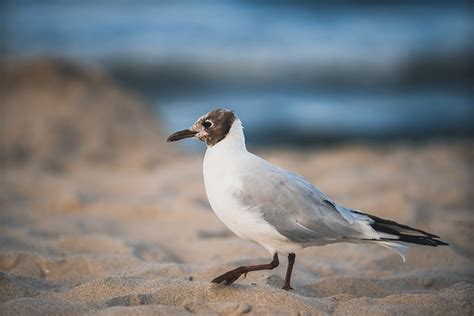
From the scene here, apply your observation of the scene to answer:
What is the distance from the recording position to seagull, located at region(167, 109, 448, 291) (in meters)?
3.61

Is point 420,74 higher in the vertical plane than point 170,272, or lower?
higher

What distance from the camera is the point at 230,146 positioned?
3.83 metres

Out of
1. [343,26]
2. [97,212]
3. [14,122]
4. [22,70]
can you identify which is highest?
[343,26]

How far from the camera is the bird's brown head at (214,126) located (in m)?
3.86

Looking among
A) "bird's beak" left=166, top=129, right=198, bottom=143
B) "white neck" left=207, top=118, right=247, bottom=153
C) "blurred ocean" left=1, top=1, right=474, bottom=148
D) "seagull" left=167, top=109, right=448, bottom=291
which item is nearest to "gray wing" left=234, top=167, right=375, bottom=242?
"seagull" left=167, top=109, right=448, bottom=291

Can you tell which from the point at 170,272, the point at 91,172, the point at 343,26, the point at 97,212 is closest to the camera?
the point at 170,272

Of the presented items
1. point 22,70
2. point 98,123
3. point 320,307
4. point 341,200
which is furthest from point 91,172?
point 320,307

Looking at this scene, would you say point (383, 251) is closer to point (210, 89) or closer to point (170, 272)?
point (170, 272)

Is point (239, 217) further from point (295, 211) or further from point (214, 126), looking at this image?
point (214, 126)

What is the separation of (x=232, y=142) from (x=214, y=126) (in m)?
0.14

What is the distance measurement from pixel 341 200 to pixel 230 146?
2.52 meters

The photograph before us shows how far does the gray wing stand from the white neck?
0.75ft

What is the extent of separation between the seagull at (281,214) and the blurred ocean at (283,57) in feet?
23.9

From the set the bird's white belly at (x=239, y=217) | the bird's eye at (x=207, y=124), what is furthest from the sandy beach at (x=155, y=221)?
the bird's eye at (x=207, y=124)
